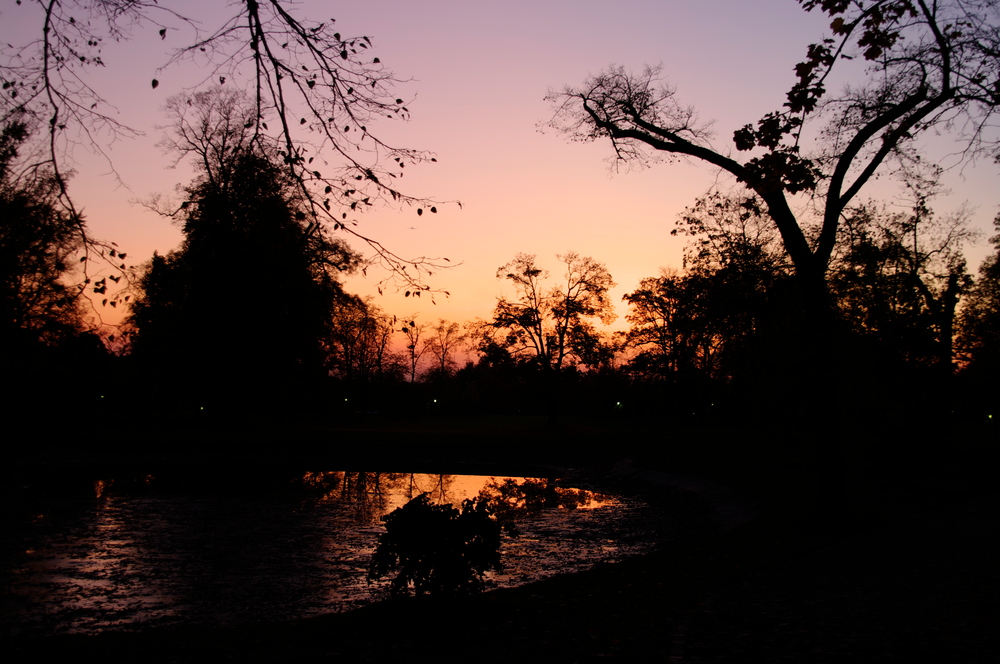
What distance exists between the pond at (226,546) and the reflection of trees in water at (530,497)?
0.25 ft

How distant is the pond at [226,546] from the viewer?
27.9 ft

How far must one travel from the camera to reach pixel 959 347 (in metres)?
32.6

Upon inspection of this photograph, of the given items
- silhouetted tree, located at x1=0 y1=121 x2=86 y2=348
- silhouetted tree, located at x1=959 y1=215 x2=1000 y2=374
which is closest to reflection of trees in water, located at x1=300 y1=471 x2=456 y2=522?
silhouetted tree, located at x1=0 y1=121 x2=86 y2=348

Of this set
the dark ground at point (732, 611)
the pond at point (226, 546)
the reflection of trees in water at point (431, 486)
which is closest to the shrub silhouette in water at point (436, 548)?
the dark ground at point (732, 611)

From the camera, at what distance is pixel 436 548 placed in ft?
24.1

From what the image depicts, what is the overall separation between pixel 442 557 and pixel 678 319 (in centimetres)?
1269

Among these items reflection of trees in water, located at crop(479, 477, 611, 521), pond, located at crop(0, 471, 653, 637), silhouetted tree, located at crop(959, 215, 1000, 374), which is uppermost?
silhouetted tree, located at crop(959, 215, 1000, 374)

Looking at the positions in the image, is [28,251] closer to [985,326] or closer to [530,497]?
[530,497]

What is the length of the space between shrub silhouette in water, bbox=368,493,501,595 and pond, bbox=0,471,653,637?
166 centimetres

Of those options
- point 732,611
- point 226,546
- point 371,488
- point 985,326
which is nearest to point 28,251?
point 226,546

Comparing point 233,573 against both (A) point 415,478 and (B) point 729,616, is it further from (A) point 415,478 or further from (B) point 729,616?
(A) point 415,478

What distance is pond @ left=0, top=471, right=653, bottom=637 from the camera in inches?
335

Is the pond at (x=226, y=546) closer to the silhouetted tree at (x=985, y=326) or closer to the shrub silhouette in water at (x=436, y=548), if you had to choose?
the shrub silhouette in water at (x=436, y=548)

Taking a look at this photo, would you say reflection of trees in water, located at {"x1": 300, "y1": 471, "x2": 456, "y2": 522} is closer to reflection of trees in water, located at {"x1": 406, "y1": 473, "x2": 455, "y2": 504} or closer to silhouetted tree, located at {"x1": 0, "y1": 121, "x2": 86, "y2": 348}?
reflection of trees in water, located at {"x1": 406, "y1": 473, "x2": 455, "y2": 504}
